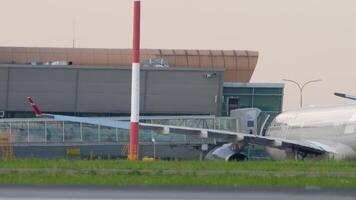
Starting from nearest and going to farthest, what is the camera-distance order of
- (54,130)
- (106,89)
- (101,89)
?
(54,130) → (101,89) → (106,89)

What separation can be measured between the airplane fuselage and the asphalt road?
26075 millimetres

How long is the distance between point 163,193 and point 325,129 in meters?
31.1

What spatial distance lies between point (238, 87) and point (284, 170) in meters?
70.6

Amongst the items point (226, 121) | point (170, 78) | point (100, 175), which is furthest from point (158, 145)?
point (100, 175)

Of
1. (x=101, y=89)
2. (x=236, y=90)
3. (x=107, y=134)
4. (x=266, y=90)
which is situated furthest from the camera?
(x=266, y=90)

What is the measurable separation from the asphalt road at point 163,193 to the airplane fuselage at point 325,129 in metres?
26.1

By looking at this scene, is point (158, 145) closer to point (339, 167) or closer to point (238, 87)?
point (238, 87)

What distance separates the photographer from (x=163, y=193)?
3000 centimetres

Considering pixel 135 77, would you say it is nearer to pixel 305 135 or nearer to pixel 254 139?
pixel 254 139

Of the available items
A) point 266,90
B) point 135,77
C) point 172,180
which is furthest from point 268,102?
point 172,180

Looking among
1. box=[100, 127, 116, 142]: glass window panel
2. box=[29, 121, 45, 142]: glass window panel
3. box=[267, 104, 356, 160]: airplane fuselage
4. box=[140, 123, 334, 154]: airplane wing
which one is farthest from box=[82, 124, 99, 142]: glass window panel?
box=[140, 123, 334, 154]: airplane wing

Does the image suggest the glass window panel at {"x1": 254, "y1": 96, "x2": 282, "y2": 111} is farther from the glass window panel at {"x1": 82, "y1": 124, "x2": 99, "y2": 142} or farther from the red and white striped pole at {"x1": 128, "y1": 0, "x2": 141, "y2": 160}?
the red and white striped pole at {"x1": 128, "y1": 0, "x2": 141, "y2": 160}

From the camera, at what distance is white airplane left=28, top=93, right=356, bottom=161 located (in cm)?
5816

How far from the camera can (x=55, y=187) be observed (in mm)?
31844
